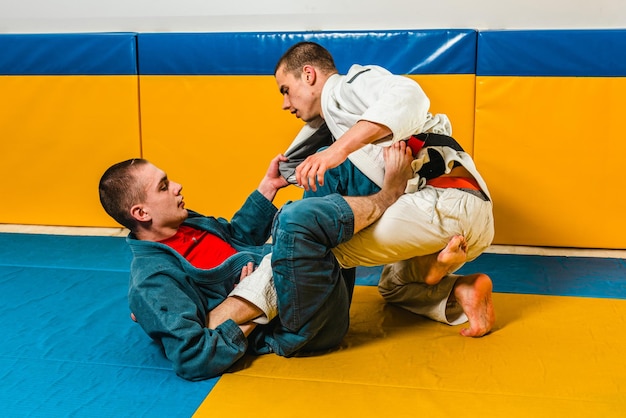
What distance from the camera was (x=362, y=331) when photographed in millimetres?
2688

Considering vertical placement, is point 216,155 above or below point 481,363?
above

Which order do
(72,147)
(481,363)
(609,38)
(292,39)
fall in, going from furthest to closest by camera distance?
(72,147)
(292,39)
(609,38)
(481,363)

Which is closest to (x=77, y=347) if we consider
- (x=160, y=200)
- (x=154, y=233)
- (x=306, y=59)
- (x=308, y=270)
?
(x=154, y=233)

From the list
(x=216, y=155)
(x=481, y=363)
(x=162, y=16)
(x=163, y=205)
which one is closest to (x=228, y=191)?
(x=216, y=155)

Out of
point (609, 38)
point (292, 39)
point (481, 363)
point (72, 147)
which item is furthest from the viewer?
point (72, 147)

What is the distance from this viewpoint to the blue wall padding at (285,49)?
3.66 meters

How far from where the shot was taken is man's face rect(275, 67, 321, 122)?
2.82 metres

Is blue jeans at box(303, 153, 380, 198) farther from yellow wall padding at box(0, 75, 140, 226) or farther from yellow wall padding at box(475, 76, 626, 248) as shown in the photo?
yellow wall padding at box(0, 75, 140, 226)

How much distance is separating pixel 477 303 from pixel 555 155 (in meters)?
1.40

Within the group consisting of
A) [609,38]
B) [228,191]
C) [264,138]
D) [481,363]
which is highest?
[609,38]

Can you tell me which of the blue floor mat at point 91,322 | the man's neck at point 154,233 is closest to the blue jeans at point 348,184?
the man's neck at point 154,233

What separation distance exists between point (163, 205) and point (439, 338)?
3.62 feet

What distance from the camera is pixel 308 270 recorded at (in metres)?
2.29

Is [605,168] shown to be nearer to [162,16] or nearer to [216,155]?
[216,155]
